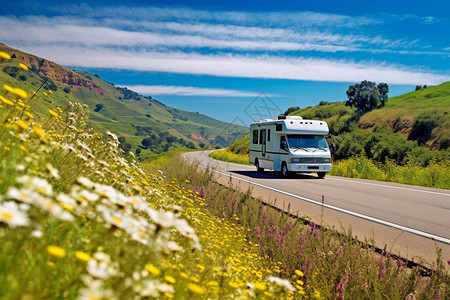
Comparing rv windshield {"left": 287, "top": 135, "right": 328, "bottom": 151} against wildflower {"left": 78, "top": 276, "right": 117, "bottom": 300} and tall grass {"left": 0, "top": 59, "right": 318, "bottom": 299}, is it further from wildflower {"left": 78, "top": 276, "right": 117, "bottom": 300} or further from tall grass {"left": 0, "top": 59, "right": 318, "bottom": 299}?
wildflower {"left": 78, "top": 276, "right": 117, "bottom": 300}

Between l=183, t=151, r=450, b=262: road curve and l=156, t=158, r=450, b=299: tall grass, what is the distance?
275 mm

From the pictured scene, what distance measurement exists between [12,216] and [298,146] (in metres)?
17.2

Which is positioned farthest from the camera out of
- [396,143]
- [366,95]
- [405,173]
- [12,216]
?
[366,95]

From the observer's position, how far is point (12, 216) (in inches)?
63.2

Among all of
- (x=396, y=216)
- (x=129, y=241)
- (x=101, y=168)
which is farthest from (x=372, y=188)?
(x=129, y=241)

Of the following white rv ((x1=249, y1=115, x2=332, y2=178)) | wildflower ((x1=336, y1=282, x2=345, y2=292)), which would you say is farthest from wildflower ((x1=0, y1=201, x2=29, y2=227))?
white rv ((x1=249, y1=115, x2=332, y2=178))

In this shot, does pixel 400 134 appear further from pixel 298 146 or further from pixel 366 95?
pixel 298 146

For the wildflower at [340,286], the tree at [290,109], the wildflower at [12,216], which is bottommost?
the wildflower at [340,286]

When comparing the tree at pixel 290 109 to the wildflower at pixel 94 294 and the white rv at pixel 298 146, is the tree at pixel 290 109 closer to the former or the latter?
the white rv at pixel 298 146

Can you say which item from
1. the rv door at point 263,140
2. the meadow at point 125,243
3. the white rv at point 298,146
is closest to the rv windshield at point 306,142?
the white rv at point 298,146

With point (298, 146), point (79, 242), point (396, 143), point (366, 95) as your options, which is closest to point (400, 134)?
point (396, 143)

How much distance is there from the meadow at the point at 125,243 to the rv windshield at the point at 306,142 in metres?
9.15

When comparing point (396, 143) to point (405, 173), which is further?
point (396, 143)

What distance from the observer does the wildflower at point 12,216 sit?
153 centimetres
